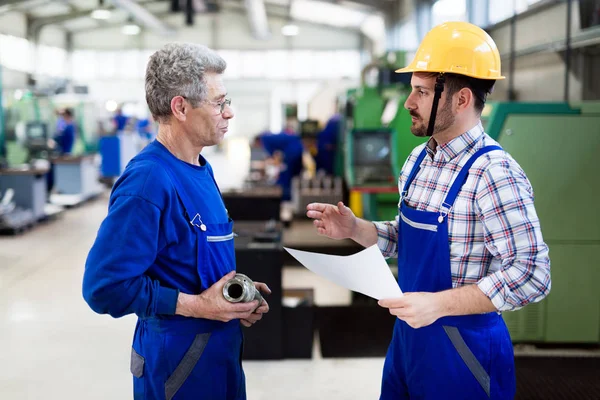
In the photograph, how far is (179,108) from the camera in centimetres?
172

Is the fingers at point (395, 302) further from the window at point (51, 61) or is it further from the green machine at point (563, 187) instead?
the window at point (51, 61)

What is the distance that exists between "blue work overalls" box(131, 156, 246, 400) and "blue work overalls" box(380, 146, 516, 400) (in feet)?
1.83

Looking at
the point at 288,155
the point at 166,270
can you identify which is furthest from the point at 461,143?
the point at 288,155

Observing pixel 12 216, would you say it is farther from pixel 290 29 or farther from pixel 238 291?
pixel 290 29

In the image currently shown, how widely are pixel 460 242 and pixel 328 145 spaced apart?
790cm

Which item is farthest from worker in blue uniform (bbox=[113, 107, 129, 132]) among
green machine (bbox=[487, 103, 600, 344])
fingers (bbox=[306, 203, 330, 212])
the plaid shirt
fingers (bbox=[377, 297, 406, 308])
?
fingers (bbox=[377, 297, 406, 308])

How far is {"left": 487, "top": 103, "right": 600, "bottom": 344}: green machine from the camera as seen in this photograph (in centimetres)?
399

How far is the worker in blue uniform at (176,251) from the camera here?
1546 millimetres

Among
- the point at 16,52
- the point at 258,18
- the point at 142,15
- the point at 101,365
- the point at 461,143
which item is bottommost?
the point at 101,365

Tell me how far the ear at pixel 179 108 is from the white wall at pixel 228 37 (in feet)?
73.3

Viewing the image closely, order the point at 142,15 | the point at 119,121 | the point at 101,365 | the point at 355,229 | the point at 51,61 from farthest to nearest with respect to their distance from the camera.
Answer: the point at 51,61 → the point at 142,15 → the point at 119,121 → the point at 101,365 → the point at 355,229

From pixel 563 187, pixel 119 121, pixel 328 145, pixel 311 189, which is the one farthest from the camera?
pixel 119 121

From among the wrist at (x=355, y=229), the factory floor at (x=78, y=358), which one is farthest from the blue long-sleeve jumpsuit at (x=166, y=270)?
the factory floor at (x=78, y=358)

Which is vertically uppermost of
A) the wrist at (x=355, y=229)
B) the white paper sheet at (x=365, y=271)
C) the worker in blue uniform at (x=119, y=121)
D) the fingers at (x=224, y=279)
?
the worker in blue uniform at (x=119, y=121)
